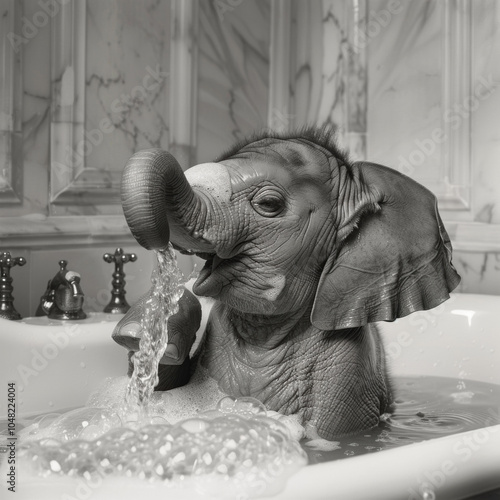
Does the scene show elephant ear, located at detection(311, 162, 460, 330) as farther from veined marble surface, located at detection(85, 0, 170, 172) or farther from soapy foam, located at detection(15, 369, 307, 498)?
veined marble surface, located at detection(85, 0, 170, 172)

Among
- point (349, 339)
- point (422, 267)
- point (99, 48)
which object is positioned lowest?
point (349, 339)

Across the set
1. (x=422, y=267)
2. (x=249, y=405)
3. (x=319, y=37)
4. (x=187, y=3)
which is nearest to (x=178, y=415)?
(x=249, y=405)

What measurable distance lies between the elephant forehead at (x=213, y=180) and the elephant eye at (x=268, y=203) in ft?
0.13

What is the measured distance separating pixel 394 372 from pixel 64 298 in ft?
2.17

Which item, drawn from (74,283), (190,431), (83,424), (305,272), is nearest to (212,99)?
(74,283)

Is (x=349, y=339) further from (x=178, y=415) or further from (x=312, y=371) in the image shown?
(x=178, y=415)

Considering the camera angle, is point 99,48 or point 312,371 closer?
point 312,371

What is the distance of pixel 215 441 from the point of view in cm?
99

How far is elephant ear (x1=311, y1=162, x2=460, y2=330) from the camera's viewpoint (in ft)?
4.15

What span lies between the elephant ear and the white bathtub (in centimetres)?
25

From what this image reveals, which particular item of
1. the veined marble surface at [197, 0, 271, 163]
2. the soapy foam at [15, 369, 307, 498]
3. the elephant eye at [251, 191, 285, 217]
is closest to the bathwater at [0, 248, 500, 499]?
the soapy foam at [15, 369, 307, 498]

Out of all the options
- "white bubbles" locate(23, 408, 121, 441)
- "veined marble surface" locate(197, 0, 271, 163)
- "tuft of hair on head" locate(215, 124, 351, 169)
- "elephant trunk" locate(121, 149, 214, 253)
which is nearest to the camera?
"elephant trunk" locate(121, 149, 214, 253)

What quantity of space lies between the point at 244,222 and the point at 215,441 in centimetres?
32

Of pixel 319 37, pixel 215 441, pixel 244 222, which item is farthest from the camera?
pixel 319 37
